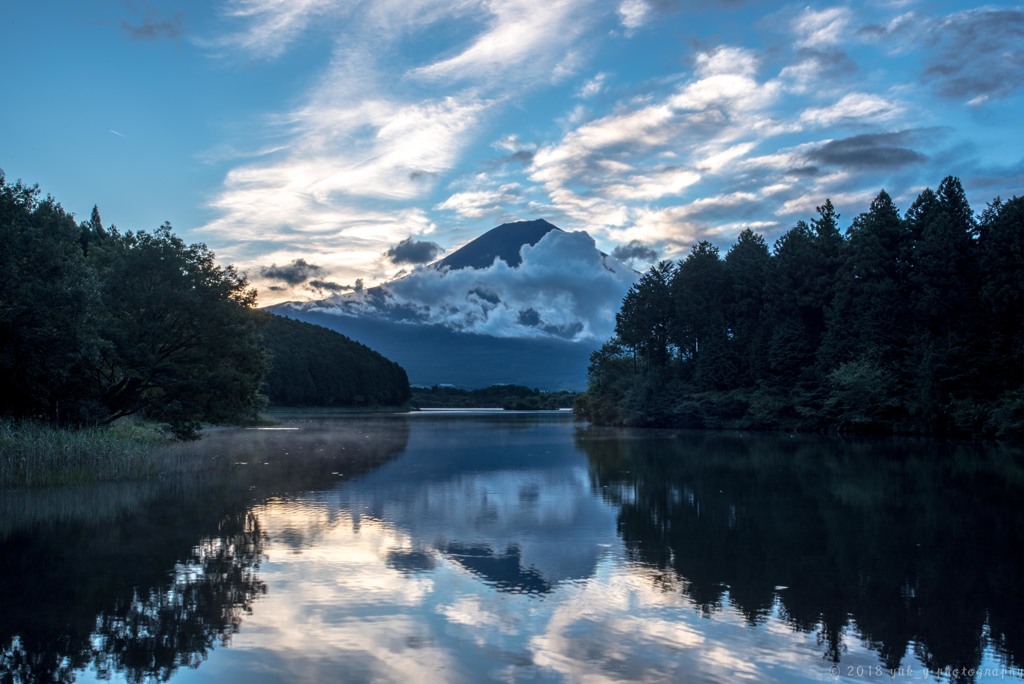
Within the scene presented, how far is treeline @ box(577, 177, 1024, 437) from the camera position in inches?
1957

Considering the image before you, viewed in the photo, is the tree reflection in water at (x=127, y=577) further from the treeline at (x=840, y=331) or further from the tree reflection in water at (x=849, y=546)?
the treeline at (x=840, y=331)

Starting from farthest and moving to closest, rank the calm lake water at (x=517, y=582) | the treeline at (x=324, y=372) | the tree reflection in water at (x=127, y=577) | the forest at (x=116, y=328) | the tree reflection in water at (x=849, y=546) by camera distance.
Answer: the treeline at (x=324, y=372), the forest at (x=116, y=328), the tree reflection in water at (x=849, y=546), the tree reflection in water at (x=127, y=577), the calm lake water at (x=517, y=582)

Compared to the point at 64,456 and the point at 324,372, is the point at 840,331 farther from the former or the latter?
the point at 324,372

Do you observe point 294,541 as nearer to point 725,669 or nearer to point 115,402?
point 725,669

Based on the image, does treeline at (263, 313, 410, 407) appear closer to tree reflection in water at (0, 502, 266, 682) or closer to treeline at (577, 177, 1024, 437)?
treeline at (577, 177, 1024, 437)

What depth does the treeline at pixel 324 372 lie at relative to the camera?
5064 inches

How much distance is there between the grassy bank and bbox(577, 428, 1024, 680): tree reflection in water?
16.0 metres

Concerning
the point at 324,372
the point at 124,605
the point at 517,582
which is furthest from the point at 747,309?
the point at 324,372

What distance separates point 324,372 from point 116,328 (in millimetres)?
110815

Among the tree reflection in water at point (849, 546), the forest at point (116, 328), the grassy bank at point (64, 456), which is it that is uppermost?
the forest at point (116, 328)

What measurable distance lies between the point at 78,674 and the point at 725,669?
6954 millimetres

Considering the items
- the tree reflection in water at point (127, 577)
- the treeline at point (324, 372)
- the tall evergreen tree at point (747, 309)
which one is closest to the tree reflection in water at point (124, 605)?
the tree reflection in water at point (127, 577)

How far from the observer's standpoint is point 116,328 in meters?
32.1

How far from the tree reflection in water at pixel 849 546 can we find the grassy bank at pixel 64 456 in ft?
52.6
